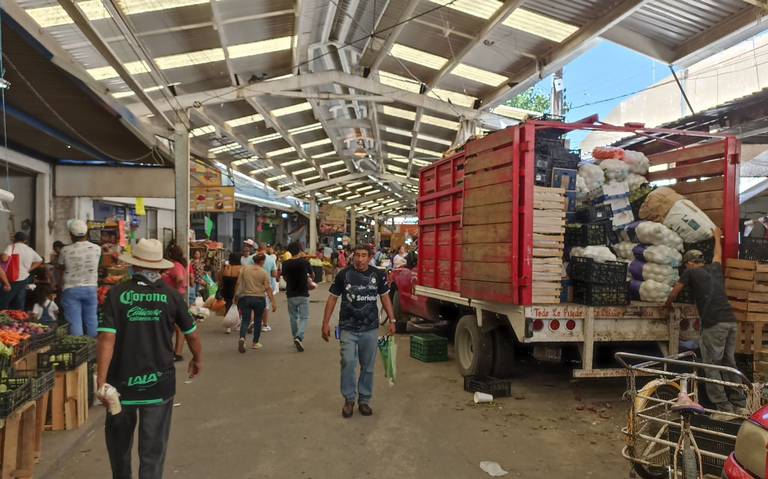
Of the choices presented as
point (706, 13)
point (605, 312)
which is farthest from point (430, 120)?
point (605, 312)

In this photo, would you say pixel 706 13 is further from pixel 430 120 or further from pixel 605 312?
pixel 430 120

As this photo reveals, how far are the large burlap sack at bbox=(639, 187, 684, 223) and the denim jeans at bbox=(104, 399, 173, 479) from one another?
6.12 m

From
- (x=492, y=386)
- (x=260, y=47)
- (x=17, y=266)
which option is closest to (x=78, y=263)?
(x=17, y=266)

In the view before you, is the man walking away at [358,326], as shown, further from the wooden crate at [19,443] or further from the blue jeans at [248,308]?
the blue jeans at [248,308]

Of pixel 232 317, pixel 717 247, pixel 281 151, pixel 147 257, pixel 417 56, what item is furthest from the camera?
pixel 281 151

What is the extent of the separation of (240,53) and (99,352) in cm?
895

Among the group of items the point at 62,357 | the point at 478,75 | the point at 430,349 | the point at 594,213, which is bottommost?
the point at 430,349

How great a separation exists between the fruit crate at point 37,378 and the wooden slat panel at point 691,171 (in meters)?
7.46

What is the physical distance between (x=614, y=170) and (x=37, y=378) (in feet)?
22.3

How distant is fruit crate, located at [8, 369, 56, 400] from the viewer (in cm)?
397

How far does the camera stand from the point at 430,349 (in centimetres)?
899

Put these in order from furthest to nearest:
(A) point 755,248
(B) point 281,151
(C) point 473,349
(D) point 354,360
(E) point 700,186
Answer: (B) point 281,151
(C) point 473,349
(E) point 700,186
(A) point 755,248
(D) point 354,360

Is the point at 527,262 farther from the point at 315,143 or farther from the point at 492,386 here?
the point at 315,143

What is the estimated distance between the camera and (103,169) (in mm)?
11914
